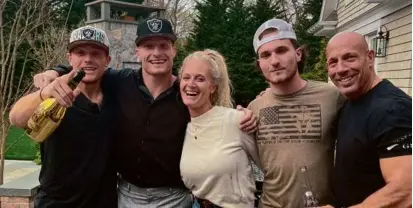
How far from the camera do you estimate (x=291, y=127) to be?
8.63 feet

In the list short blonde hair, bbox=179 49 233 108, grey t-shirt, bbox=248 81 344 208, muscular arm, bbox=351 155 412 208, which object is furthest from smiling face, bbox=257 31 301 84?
muscular arm, bbox=351 155 412 208

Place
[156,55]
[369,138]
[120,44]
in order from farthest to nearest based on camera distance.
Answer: [120,44] < [156,55] < [369,138]

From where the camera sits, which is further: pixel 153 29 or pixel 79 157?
pixel 153 29

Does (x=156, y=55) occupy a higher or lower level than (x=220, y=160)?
higher

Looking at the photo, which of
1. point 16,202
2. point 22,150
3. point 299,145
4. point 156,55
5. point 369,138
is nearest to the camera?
point 369,138

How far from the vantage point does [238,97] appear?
676 inches

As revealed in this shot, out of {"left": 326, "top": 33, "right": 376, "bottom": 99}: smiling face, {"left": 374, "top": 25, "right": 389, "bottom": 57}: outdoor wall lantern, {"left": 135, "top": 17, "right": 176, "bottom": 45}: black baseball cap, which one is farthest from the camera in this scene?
{"left": 374, "top": 25, "right": 389, "bottom": 57}: outdoor wall lantern

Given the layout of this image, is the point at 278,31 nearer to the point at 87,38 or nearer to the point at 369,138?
the point at 369,138

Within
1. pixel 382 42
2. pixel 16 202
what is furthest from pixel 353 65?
pixel 382 42

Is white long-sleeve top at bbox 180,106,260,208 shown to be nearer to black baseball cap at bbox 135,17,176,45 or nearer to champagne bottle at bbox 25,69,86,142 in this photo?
black baseball cap at bbox 135,17,176,45

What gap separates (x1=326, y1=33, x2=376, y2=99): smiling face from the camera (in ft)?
7.44

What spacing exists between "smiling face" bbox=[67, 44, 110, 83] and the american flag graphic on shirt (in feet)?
3.91

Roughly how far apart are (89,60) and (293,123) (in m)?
1.41

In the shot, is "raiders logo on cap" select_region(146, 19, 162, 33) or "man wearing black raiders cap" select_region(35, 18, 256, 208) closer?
"man wearing black raiders cap" select_region(35, 18, 256, 208)
